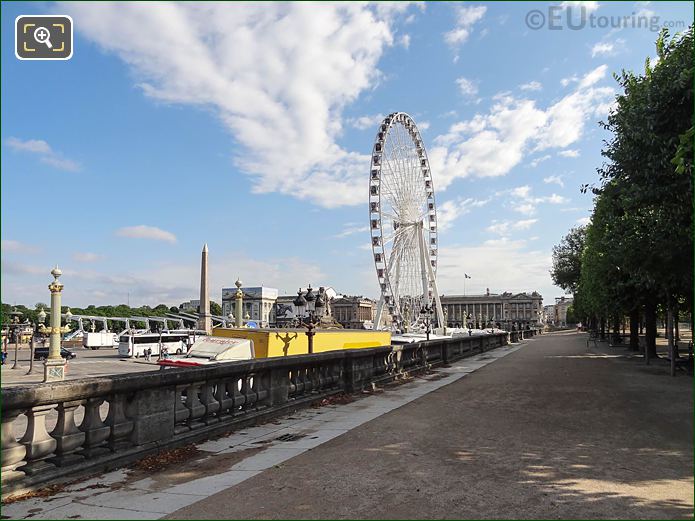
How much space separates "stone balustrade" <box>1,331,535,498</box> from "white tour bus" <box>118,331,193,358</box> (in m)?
55.5

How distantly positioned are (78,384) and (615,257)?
16262mm

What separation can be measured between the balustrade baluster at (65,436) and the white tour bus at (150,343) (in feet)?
198

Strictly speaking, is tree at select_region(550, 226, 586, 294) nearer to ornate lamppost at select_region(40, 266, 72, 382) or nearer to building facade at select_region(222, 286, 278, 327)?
ornate lamppost at select_region(40, 266, 72, 382)

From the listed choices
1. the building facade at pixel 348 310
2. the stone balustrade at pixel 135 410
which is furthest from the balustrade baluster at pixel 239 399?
the building facade at pixel 348 310

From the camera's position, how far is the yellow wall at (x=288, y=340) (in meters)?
22.0

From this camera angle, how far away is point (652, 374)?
22.2 metres

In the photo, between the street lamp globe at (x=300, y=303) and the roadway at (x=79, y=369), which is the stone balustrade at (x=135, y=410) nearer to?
the street lamp globe at (x=300, y=303)

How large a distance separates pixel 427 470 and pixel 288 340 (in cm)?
1588

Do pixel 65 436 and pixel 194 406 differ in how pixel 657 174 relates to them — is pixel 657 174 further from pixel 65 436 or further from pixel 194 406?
pixel 65 436

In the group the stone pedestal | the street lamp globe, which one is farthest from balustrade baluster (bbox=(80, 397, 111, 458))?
the stone pedestal

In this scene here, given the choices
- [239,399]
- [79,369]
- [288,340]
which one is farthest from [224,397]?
[79,369]

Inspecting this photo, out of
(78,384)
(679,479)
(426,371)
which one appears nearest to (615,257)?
(426,371)

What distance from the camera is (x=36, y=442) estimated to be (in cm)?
663

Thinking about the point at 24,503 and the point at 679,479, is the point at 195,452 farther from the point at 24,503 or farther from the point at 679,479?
the point at 679,479
